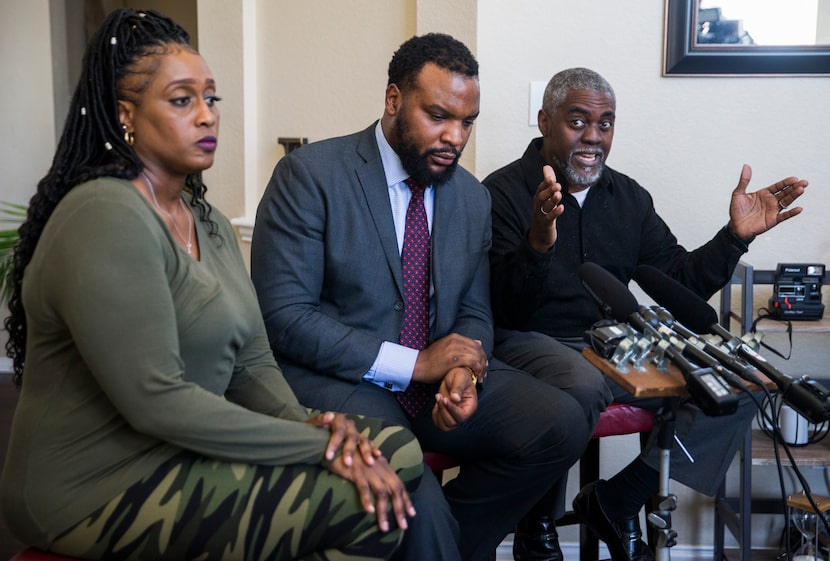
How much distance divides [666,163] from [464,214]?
92 cm

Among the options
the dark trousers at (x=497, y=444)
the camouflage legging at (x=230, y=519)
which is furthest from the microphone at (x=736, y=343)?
the camouflage legging at (x=230, y=519)

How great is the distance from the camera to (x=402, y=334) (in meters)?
2.27

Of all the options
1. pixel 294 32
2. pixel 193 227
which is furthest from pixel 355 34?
pixel 193 227

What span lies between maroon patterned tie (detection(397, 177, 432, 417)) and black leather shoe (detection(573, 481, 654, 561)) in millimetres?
605

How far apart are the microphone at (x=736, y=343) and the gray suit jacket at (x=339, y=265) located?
1.55 ft

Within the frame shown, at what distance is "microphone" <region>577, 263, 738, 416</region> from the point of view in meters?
1.46

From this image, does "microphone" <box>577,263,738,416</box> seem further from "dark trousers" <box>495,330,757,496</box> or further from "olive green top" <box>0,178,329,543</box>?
"olive green top" <box>0,178,329,543</box>

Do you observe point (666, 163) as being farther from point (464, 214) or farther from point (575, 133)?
point (464, 214)

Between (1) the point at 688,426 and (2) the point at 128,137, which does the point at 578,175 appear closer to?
(1) the point at 688,426

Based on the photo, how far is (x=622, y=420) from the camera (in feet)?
7.95

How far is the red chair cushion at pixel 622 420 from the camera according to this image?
240 cm

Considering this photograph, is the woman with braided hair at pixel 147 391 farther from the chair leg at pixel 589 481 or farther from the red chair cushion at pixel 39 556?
the chair leg at pixel 589 481

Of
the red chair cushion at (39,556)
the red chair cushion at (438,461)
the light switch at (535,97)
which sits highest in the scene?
the light switch at (535,97)

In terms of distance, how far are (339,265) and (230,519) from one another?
2.68ft
